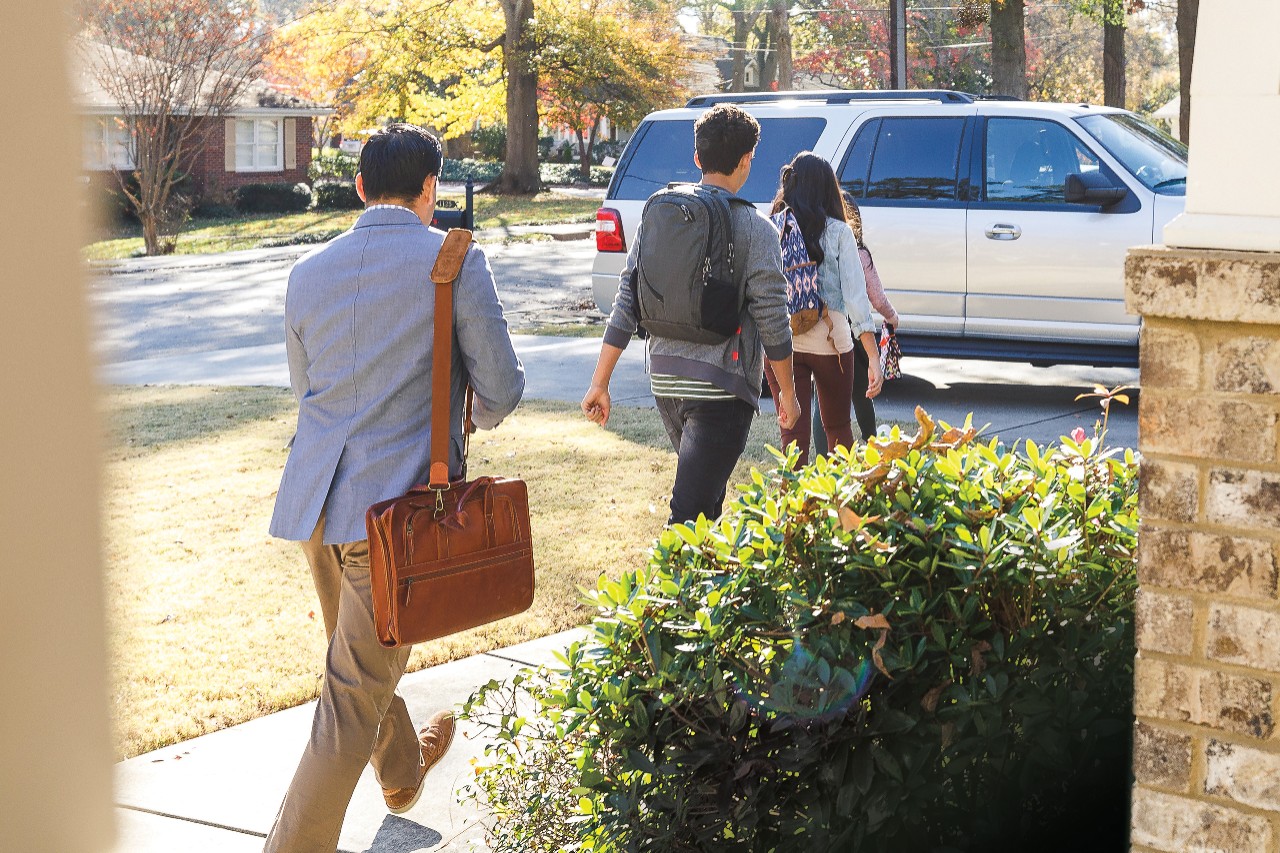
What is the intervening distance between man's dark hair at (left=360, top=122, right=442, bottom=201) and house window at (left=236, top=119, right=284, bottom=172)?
42.6 m

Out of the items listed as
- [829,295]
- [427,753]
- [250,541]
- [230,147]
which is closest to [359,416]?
[427,753]

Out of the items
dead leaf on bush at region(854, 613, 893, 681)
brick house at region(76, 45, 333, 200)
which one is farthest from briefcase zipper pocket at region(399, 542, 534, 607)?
brick house at region(76, 45, 333, 200)

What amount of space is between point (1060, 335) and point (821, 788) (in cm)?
718

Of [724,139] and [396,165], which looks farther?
[724,139]

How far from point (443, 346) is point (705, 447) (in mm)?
1719

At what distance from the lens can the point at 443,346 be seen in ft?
11.1

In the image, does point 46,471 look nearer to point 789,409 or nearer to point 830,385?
point 789,409

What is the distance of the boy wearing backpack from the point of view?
475 centimetres

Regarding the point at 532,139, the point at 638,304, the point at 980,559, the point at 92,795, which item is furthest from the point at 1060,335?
the point at 532,139

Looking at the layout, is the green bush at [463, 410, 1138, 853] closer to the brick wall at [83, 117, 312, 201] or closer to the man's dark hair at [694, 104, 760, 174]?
the man's dark hair at [694, 104, 760, 174]

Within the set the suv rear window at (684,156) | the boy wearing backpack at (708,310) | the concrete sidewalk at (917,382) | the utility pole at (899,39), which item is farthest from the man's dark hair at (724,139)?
the utility pole at (899,39)

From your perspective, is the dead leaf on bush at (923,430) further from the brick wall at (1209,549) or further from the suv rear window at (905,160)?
the suv rear window at (905,160)

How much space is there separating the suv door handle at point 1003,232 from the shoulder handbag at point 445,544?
21.8 feet

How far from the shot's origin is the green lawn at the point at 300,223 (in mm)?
30266
